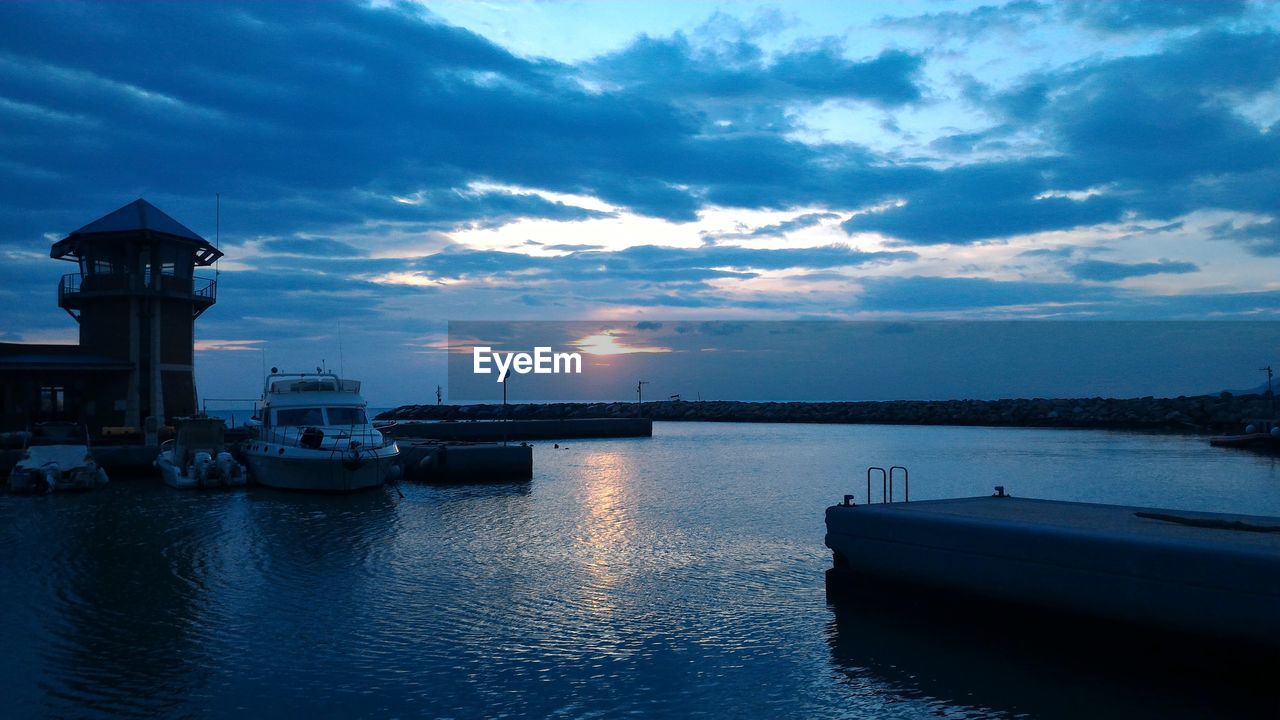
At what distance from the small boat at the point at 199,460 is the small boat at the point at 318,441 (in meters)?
0.80

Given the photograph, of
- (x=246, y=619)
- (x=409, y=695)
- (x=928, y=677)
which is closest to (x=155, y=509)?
(x=246, y=619)

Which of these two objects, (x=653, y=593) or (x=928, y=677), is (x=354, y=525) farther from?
(x=928, y=677)

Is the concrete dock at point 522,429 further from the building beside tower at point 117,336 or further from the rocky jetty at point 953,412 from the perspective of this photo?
the rocky jetty at point 953,412

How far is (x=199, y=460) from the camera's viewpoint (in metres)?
32.8

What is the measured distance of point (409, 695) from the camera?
9781mm

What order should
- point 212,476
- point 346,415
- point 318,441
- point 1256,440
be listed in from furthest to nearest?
point 1256,440
point 212,476
point 346,415
point 318,441

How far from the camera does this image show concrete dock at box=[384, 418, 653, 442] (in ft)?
217

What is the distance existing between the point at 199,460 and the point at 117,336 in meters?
12.9

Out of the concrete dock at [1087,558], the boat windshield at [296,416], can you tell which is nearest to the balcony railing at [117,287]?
the boat windshield at [296,416]

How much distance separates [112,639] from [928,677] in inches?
427

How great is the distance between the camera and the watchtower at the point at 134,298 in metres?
41.2

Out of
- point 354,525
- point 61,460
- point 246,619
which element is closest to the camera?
point 246,619

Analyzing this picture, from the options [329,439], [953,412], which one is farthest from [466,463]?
[953,412]

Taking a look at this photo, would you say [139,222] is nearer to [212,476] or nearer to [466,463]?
[212,476]
